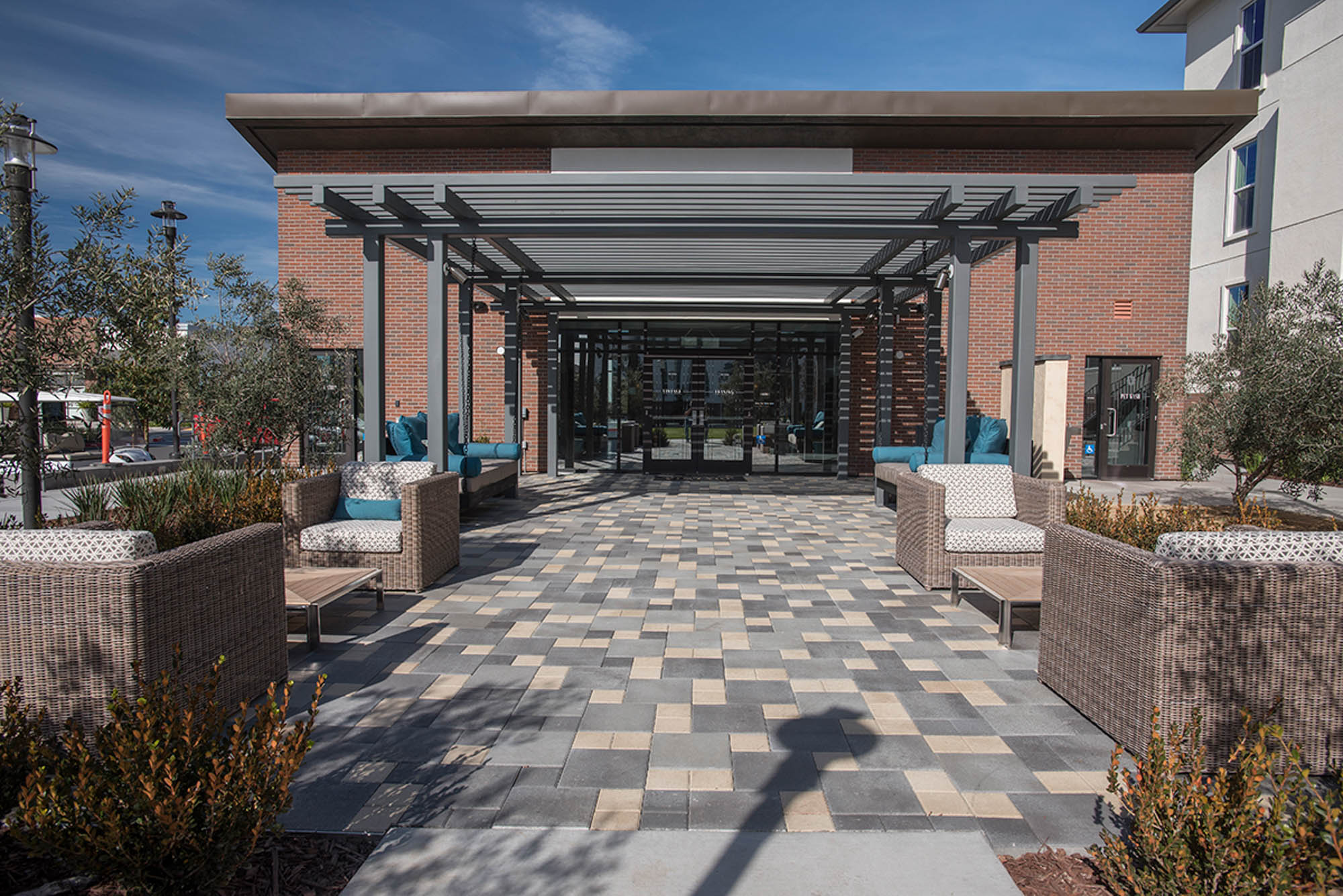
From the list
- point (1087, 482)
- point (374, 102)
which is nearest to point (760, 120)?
point (374, 102)

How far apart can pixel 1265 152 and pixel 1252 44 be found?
259 cm

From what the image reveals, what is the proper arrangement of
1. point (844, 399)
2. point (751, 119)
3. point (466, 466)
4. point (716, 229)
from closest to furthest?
1. point (716, 229)
2. point (466, 466)
3. point (751, 119)
4. point (844, 399)

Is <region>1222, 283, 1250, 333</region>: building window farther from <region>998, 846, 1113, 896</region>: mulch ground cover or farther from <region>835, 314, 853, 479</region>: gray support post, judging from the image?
<region>998, 846, 1113, 896</region>: mulch ground cover

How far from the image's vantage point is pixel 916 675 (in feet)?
13.0

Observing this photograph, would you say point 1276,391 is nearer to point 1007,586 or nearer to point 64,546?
point 1007,586

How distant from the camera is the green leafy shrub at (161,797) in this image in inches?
71.3

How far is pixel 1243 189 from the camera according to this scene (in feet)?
52.7

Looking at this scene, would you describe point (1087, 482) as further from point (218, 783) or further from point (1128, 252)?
point (218, 783)

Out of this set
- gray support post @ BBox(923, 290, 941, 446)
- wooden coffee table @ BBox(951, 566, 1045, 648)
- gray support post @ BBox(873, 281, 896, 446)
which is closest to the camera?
wooden coffee table @ BBox(951, 566, 1045, 648)

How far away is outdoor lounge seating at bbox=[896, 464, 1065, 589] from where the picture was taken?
566 cm

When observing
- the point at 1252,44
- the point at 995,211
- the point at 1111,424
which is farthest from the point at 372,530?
the point at 1252,44

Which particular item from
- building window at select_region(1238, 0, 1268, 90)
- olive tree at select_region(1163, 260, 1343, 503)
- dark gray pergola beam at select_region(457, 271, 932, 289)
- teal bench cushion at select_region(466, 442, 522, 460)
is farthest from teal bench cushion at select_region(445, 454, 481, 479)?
building window at select_region(1238, 0, 1268, 90)

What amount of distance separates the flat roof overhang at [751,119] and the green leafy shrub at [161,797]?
1125 cm

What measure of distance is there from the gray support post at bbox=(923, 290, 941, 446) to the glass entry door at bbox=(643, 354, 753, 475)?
4.00 meters
